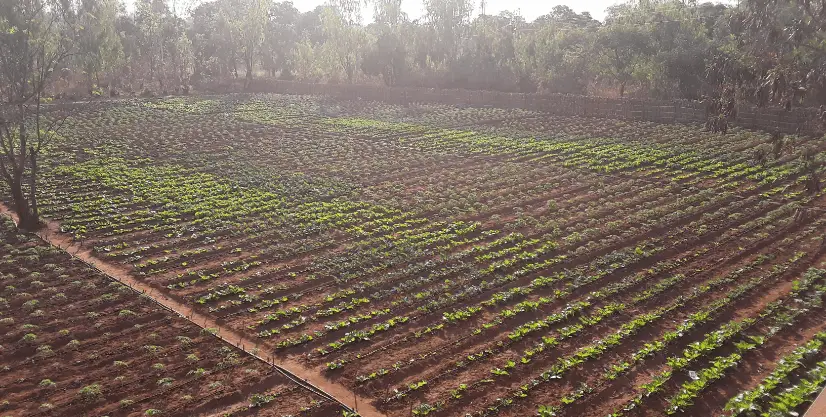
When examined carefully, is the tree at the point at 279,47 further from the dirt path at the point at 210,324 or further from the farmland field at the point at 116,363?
the farmland field at the point at 116,363

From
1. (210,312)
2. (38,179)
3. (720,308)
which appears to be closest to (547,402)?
(720,308)

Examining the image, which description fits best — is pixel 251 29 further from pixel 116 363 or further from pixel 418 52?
pixel 116 363

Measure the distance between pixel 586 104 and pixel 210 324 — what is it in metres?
32.7

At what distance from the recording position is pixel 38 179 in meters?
26.0

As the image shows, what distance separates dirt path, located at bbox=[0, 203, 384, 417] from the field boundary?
22246mm

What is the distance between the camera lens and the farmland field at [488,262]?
37.4ft

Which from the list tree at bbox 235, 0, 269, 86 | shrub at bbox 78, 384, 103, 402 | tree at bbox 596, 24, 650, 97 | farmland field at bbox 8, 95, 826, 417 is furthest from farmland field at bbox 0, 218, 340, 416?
tree at bbox 235, 0, 269, 86

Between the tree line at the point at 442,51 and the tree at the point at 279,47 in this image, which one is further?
the tree at the point at 279,47

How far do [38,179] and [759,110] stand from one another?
35056 millimetres

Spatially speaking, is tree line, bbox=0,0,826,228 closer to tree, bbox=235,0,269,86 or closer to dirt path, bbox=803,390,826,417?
tree, bbox=235,0,269,86

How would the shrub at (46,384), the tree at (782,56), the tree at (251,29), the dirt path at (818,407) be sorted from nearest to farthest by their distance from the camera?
the dirt path at (818,407) → the shrub at (46,384) → the tree at (782,56) → the tree at (251,29)

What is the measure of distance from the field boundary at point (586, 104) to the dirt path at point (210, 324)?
22246mm

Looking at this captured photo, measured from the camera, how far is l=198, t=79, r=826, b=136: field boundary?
33000mm

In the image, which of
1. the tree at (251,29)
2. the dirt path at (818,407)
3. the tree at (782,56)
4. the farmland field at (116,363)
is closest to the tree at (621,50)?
the tree at (782,56)
